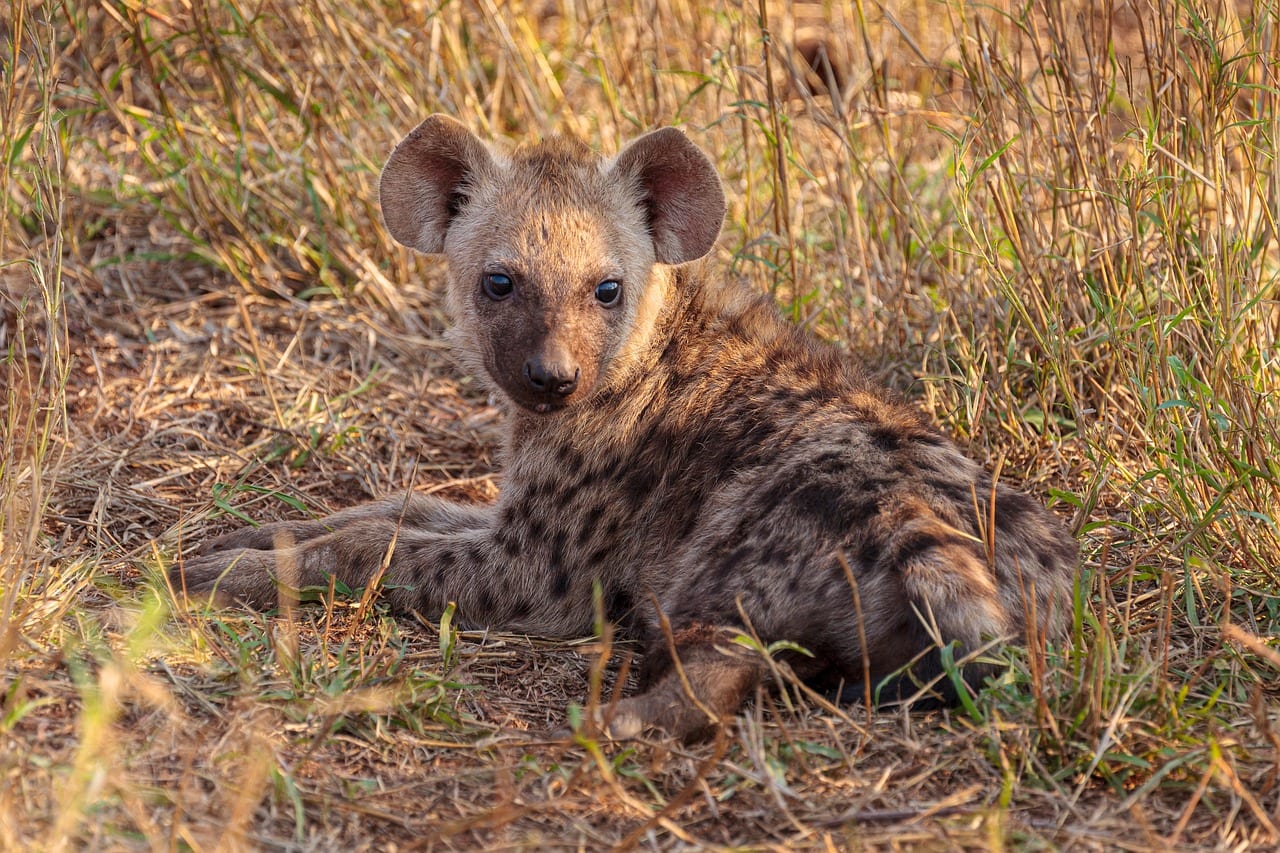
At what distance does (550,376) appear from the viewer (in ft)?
11.1

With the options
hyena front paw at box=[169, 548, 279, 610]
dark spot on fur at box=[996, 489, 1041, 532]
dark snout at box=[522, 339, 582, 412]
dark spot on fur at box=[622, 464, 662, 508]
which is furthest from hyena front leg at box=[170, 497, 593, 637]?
dark spot on fur at box=[996, 489, 1041, 532]

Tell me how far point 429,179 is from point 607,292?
25.8 inches

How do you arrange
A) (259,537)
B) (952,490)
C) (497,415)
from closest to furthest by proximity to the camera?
(952,490) → (259,537) → (497,415)

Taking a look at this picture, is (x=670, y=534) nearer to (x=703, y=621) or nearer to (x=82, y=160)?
(x=703, y=621)

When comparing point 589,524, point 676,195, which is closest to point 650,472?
point 589,524

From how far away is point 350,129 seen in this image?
5.34m

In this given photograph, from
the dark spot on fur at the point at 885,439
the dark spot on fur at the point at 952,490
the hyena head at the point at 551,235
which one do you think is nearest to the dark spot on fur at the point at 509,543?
the hyena head at the point at 551,235

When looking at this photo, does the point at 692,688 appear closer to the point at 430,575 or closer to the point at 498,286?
the point at 430,575

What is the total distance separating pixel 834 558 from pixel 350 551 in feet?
4.49

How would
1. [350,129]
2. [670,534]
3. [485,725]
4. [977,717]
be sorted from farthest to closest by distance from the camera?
[350,129] < [670,534] < [485,725] < [977,717]

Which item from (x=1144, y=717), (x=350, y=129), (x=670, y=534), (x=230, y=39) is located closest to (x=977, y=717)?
(x=1144, y=717)

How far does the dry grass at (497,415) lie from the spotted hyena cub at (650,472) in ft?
0.57

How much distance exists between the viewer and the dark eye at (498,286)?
3.59m

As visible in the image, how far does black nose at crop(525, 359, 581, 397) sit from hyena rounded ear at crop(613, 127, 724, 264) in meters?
0.57
